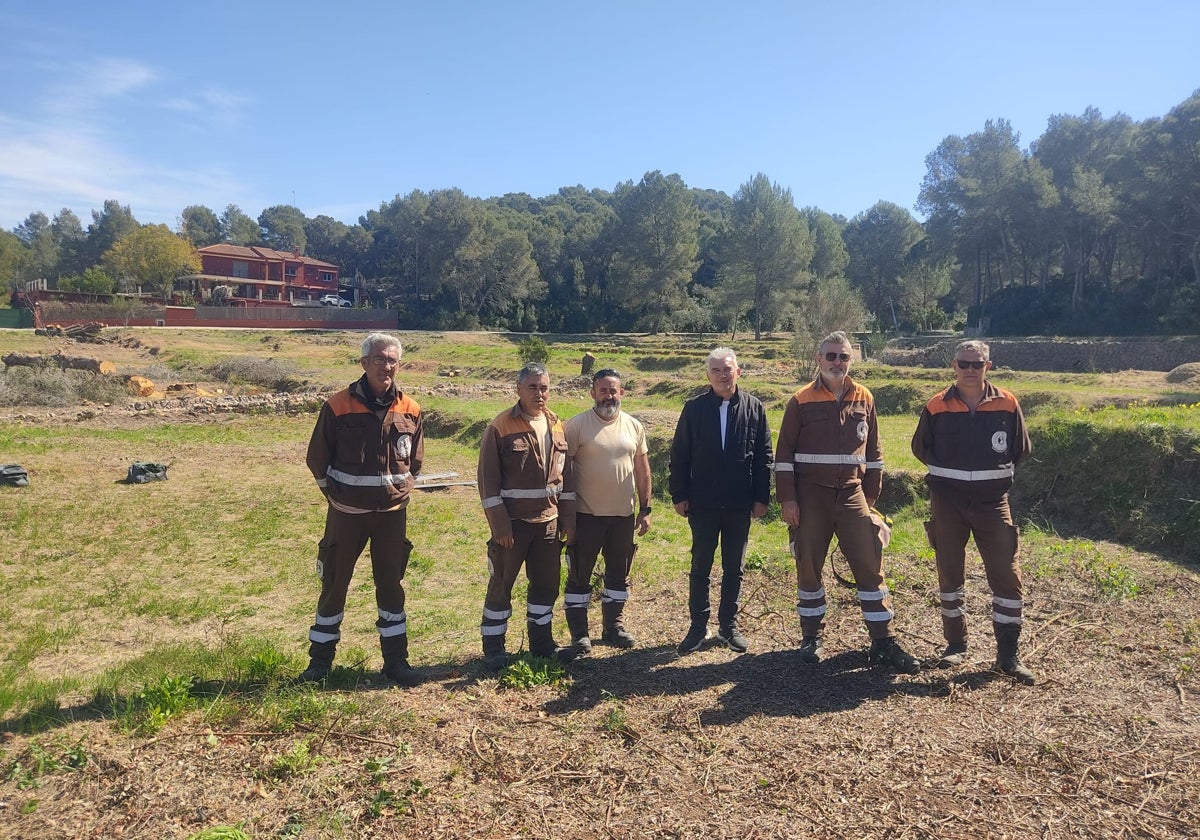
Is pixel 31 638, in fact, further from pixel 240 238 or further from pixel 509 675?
pixel 240 238

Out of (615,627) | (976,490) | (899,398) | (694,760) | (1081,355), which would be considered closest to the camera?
(694,760)

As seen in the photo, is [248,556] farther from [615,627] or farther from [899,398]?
[899,398]

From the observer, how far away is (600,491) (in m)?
4.91

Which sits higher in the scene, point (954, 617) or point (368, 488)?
point (368, 488)

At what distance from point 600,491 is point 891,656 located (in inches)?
83.0

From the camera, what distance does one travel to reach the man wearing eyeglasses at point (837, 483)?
469 centimetres

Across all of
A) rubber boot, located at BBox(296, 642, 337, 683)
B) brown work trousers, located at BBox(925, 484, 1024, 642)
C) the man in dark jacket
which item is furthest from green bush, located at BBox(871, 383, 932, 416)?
rubber boot, located at BBox(296, 642, 337, 683)

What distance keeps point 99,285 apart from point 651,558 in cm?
6120

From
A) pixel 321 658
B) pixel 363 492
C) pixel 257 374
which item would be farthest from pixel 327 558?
pixel 257 374

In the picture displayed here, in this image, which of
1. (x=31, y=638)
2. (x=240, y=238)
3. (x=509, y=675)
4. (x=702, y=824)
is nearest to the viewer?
(x=702, y=824)

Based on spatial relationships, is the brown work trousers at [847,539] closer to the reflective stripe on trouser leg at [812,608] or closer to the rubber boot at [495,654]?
the reflective stripe on trouser leg at [812,608]

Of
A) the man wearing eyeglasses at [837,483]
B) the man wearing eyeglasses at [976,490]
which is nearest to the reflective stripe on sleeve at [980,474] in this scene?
the man wearing eyeglasses at [976,490]

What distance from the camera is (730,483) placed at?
4.90 metres

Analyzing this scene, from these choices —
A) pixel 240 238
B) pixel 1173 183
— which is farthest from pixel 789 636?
pixel 240 238
